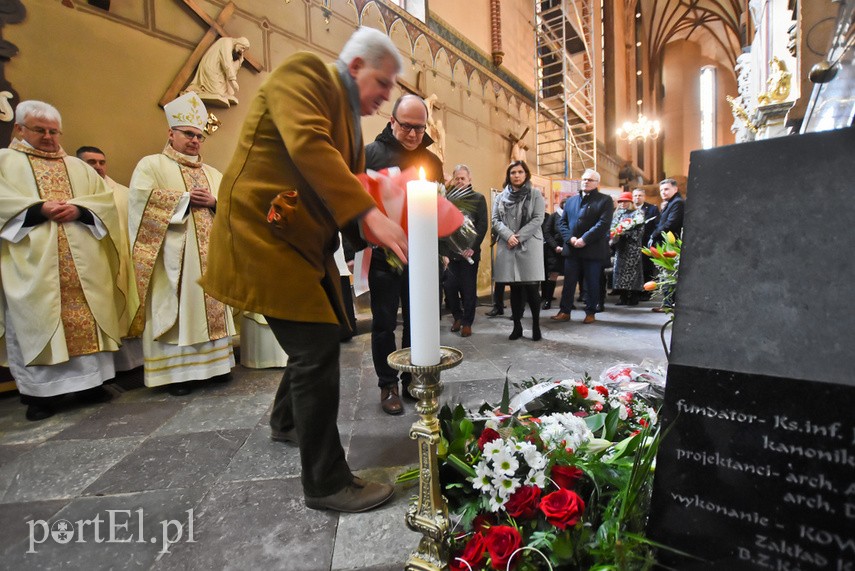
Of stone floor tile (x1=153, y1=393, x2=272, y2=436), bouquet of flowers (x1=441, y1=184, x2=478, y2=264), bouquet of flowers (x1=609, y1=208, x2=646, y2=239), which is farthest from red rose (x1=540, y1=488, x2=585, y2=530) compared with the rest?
bouquet of flowers (x1=609, y1=208, x2=646, y2=239)

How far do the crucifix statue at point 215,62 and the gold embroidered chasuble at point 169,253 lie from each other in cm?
94

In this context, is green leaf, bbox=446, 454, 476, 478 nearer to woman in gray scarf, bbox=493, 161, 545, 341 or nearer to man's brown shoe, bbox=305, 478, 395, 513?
man's brown shoe, bbox=305, 478, 395, 513

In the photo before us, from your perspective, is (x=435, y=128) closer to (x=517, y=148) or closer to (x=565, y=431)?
(x=517, y=148)

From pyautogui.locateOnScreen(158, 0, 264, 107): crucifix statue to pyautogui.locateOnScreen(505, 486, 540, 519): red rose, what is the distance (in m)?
3.81

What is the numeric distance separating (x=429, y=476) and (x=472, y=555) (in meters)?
0.19

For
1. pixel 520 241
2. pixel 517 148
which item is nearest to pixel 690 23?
pixel 517 148

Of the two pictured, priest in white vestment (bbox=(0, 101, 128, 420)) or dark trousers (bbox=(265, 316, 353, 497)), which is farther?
priest in white vestment (bbox=(0, 101, 128, 420))

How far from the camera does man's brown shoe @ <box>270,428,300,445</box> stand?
1804 millimetres

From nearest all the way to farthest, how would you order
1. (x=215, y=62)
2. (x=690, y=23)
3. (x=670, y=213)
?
(x=215, y=62) < (x=670, y=213) < (x=690, y=23)

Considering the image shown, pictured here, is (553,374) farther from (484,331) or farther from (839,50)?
(839,50)

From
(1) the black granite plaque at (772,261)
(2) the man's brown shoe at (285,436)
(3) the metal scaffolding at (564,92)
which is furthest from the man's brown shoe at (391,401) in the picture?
(3) the metal scaffolding at (564,92)

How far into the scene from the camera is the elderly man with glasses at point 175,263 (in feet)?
8.76

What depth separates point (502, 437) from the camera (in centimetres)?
120

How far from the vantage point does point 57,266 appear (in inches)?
96.3
